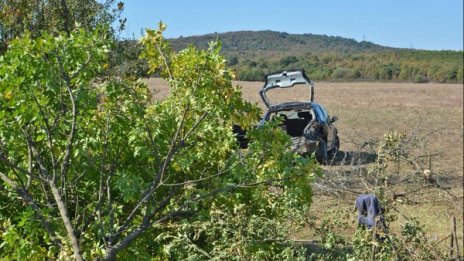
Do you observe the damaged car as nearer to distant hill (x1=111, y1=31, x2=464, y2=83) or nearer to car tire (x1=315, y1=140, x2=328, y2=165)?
car tire (x1=315, y1=140, x2=328, y2=165)

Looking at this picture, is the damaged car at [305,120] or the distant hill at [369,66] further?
the distant hill at [369,66]

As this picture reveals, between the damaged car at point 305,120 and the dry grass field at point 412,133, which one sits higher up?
the damaged car at point 305,120

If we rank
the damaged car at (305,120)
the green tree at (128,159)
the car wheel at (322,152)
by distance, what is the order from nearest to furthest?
the green tree at (128,159) < the damaged car at (305,120) < the car wheel at (322,152)

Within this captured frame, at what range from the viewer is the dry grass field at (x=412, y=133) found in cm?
1000

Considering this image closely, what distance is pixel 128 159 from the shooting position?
5.02 meters

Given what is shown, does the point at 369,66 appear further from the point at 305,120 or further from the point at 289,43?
the point at 289,43

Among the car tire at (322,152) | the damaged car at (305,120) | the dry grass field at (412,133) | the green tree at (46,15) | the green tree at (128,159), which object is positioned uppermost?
the green tree at (46,15)

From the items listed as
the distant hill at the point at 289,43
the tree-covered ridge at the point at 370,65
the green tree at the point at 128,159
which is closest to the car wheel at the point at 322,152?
the green tree at the point at 128,159

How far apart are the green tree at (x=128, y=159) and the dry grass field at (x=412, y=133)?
2.39ft

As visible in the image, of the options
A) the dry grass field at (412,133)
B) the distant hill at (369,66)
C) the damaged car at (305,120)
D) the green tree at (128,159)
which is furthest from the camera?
the distant hill at (369,66)

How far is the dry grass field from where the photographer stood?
32.8ft

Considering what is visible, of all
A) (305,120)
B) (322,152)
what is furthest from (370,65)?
(322,152)

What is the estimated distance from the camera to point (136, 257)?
459 cm

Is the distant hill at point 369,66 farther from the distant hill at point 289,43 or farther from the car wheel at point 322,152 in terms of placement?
the distant hill at point 289,43
